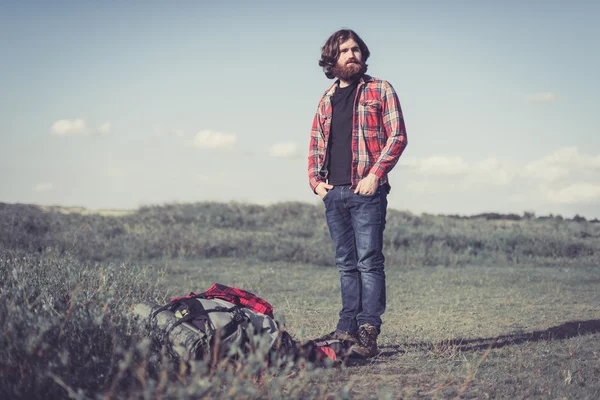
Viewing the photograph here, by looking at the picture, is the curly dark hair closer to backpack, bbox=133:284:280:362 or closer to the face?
the face

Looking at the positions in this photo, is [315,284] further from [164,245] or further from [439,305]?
[164,245]

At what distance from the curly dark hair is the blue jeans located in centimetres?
115

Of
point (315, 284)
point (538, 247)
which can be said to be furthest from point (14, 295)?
point (538, 247)

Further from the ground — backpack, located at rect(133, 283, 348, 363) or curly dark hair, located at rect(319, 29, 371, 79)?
curly dark hair, located at rect(319, 29, 371, 79)

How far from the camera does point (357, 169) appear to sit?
4938mm

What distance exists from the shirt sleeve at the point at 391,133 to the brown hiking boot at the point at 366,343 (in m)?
1.36

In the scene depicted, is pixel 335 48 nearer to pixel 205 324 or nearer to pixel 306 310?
pixel 205 324

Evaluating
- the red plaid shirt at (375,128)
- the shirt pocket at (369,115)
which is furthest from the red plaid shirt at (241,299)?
the shirt pocket at (369,115)

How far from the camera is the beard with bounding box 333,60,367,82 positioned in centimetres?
499

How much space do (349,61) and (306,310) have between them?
4.39 metres

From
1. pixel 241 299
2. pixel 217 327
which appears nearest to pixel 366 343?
pixel 241 299

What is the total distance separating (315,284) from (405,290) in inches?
72.6

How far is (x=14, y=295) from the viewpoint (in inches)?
177

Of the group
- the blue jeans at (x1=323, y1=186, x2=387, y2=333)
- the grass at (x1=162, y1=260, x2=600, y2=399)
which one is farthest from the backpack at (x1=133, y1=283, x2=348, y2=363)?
the blue jeans at (x1=323, y1=186, x2=387, y2=333)
